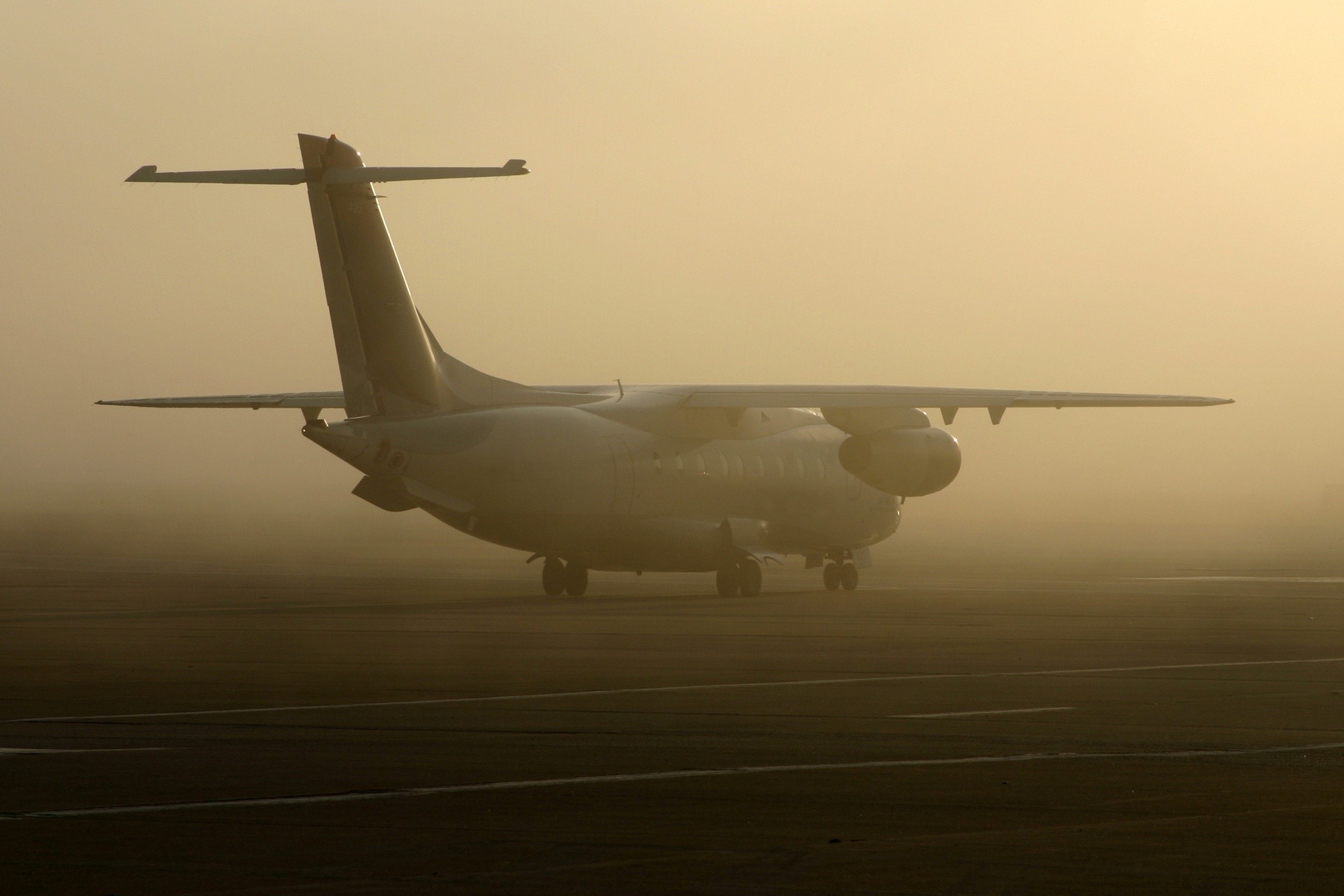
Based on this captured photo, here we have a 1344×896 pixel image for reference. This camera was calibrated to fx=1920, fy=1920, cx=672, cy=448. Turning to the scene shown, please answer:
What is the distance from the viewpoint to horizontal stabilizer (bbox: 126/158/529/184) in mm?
31688

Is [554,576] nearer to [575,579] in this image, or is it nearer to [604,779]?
[575,579]

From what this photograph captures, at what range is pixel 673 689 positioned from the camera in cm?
1895

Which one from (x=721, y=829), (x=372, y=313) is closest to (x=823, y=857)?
(x=721, y=829)

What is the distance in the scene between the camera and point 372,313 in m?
32.8

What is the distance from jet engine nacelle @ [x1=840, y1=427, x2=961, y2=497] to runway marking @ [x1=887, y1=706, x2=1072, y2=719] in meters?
22.2

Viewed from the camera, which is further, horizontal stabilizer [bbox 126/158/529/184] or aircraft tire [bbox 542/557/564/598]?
aircraft tire [bbox 542/557/564/598]

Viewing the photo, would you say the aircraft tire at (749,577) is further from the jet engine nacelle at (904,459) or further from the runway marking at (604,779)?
the runway marking at (604,779)

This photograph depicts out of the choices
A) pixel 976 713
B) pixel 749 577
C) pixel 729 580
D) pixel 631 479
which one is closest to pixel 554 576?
pixel 631 479

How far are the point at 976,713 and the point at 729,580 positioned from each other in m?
22.1

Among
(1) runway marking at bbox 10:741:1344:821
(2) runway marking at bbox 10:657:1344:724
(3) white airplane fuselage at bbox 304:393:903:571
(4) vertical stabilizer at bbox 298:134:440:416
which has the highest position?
(4) vertical stabilizer at bbox 298:134:440:416

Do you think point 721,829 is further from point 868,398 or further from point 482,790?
point 868,398

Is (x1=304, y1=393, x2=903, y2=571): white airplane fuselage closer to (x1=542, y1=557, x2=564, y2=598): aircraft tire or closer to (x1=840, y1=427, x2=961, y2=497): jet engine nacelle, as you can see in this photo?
(x1=542, y1=557, x2=564, y2=598): aircraft tire

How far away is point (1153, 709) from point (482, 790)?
7646 millimetres

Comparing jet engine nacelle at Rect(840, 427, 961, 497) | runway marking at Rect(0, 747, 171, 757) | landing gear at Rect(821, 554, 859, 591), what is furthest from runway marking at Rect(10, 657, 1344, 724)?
landing gear at Rect(821, 554, 859, 591)
